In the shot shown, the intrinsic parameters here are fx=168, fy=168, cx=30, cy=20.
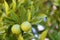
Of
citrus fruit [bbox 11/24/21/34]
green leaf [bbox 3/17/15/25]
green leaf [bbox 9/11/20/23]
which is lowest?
citrus fruit [bbox 11/24/21/34]

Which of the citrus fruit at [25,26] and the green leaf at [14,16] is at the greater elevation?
the green leaf at [14,16]

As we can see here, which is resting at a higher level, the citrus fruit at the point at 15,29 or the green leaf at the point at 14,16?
the green leaf at the point at 14,16

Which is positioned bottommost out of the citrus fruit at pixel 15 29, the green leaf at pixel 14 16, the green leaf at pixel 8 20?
the citrus fruit at pixel 15 29

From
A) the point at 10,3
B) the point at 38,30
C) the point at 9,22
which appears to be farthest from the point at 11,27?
the point at 38,30

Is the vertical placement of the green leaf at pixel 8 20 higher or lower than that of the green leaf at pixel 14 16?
lower

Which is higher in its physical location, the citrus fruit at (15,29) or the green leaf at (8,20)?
the green leaf at (8,20)

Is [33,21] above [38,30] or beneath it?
above

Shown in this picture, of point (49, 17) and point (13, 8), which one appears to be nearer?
point (13, 8)

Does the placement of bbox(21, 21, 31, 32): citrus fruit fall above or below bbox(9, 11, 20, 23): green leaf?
below

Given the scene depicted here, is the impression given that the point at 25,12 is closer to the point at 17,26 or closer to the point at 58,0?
the point at 17,26

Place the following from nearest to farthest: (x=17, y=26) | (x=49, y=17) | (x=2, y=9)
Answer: (x=17, y=26) < (x=2, y=9) < (x=49, y=17)

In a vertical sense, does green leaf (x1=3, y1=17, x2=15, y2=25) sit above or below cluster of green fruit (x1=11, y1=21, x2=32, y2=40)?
above
